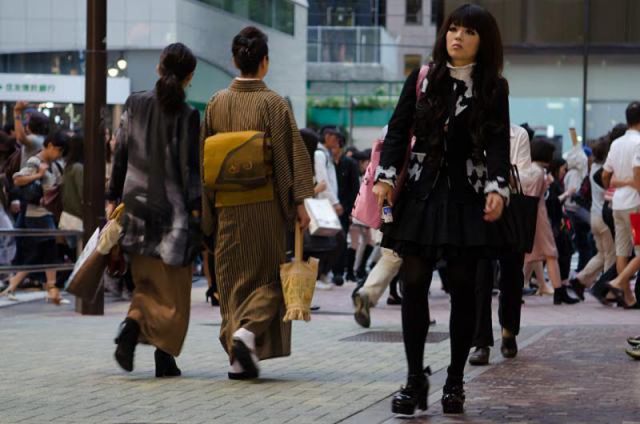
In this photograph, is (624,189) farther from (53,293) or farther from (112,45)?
(112,45)

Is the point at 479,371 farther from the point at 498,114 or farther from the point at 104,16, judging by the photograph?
the point at 104,16

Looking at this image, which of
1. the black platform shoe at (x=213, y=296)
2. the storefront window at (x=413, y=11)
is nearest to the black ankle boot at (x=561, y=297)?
the black platform shoe at (x=213, y=296)

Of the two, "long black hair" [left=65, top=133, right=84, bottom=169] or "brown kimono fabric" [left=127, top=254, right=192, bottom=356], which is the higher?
"long black hair" [left=65, top=133, right=84, bottom=169]

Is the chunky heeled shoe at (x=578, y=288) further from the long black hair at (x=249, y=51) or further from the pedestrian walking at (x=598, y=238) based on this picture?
the long black hair at (x=249, y=51)

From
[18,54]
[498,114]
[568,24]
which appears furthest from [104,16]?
[568,24]

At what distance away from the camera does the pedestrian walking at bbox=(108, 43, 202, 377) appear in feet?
26.7

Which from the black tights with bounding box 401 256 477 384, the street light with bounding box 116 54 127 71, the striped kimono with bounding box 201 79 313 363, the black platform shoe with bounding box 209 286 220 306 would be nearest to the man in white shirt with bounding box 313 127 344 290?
the black platform shoe with bounding box 209 286 220 306

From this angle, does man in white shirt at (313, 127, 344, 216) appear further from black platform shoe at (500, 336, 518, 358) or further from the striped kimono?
the striped kimono

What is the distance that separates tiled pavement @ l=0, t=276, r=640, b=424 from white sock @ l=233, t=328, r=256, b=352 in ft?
0.72

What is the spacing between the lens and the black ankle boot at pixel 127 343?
8.05 metres

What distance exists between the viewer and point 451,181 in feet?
21.8

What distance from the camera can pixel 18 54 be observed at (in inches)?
920

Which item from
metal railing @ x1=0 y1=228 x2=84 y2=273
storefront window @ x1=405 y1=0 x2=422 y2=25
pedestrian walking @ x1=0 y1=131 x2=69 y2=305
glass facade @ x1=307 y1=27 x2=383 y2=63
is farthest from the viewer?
storefront window @ x1=405 y1=0 x2=422 y2=25

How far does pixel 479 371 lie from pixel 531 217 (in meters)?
0.97
